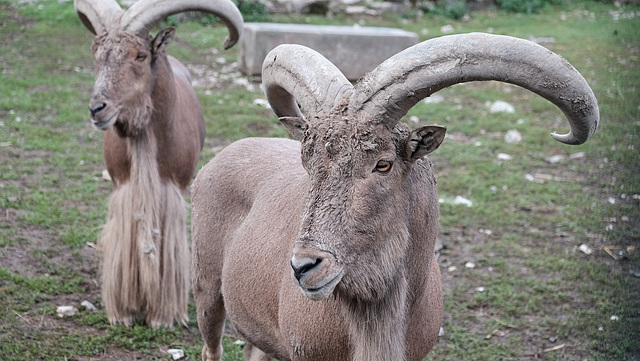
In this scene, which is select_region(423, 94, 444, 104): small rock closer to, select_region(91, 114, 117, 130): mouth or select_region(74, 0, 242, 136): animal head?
select_region(74, 0, 242, 136): animal head

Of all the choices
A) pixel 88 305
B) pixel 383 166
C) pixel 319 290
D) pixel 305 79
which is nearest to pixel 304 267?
pixel 319 290

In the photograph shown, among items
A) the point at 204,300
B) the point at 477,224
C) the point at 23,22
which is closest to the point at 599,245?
the point at 477,224

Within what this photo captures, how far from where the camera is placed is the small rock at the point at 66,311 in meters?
5.33

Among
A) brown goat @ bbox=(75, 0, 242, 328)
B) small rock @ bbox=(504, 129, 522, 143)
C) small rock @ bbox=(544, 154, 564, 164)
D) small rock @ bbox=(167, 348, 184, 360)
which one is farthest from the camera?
small rock @ bbox=(504, 129, 522, 143)

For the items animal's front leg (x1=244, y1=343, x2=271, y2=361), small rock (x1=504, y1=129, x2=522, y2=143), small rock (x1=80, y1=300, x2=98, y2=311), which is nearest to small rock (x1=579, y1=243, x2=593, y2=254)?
small rock (x1=504, y1=129, x2=522, y2=143)

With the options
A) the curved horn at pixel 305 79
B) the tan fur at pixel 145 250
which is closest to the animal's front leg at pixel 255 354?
the tan fur at pixel 145 250

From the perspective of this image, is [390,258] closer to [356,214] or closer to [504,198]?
[356,214]

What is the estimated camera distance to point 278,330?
3449 mm

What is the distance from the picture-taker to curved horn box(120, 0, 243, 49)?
5.33m

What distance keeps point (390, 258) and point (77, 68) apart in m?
10.2

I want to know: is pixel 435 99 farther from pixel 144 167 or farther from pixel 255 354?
pixel 255 354

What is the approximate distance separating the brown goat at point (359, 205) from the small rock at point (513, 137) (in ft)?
20.6

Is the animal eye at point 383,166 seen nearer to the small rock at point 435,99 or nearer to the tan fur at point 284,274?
the tan fur at point 284,274

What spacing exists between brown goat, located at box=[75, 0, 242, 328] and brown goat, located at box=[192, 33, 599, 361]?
196 centimetres
